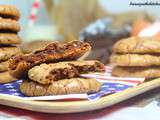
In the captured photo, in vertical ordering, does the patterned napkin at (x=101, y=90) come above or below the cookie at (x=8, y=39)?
below

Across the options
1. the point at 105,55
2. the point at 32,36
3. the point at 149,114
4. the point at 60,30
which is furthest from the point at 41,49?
the point at 60,30

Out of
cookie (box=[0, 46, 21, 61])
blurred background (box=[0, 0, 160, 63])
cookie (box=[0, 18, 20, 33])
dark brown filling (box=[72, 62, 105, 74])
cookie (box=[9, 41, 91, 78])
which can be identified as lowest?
blurred background (box=[0, 0, 160, 63])

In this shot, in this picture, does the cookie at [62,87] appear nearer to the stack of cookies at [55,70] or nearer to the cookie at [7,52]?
the stack of cookies at [55,70]

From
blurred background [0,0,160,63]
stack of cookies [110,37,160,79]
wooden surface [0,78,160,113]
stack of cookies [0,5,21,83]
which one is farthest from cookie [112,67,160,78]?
blurred background [0,0,160,63]

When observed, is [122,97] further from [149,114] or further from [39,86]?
[39,86]

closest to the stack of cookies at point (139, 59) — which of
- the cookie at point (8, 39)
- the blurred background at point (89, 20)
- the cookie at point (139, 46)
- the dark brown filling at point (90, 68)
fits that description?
the cookie at point (139, 46)

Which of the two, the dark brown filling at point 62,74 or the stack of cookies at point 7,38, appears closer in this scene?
the dark brown filling at point 62,74

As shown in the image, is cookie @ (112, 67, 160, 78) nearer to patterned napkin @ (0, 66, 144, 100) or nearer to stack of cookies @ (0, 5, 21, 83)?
patterned napkin @ (0, 66, 144, 100)
